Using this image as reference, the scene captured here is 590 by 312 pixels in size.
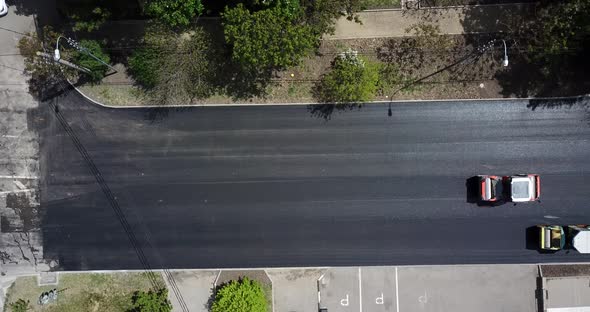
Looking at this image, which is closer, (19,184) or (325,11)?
(325,11)

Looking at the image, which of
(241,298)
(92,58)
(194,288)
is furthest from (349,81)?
(194,288)

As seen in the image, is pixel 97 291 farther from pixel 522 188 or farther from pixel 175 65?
pixel 522 188

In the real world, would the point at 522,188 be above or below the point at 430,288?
above

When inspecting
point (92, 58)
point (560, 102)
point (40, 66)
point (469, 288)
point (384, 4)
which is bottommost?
point (469, 288)

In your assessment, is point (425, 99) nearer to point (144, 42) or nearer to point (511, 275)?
point (511, 275)

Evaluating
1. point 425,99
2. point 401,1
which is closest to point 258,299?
point 425,99

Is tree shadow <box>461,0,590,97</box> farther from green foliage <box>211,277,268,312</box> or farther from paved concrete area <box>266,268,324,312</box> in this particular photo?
green foliage <box>211,277,268,312</box>

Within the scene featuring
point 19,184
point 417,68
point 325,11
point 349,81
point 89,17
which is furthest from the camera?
point 19,184

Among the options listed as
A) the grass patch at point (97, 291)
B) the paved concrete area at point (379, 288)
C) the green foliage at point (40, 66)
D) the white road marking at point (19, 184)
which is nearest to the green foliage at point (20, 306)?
the grass patch at point (97, 291)

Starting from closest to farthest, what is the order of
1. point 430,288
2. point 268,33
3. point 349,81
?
1. point 268,33
2. point 349,81
3. point 430,288
